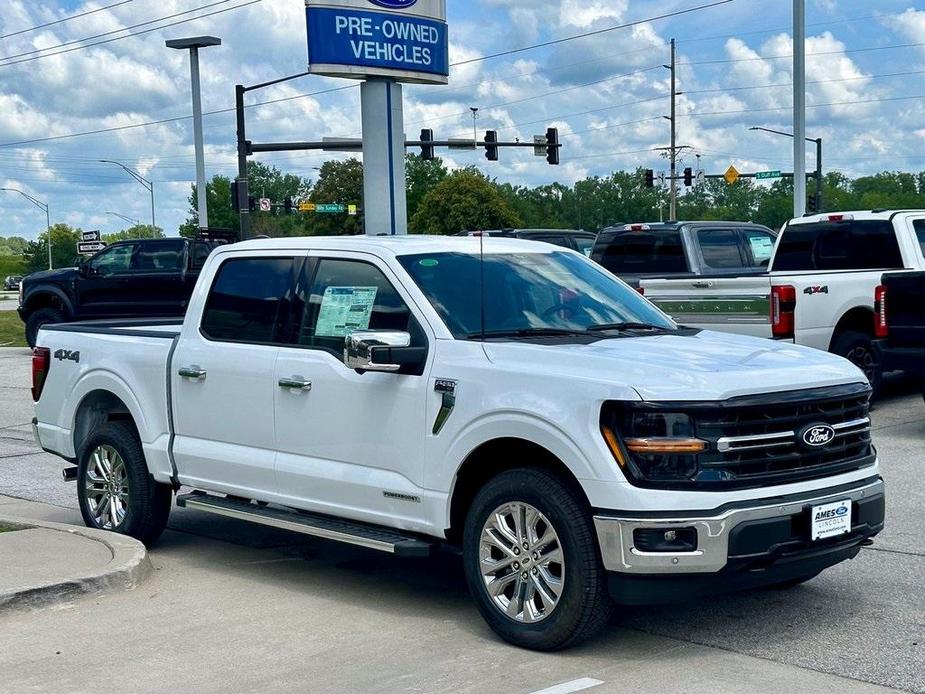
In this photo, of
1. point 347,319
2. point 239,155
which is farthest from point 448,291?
point 239,155

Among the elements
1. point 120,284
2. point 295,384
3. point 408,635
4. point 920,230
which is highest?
point 920,230

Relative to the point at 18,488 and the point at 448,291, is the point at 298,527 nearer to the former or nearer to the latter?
the point at 448,291

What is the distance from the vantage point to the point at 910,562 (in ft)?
24.2

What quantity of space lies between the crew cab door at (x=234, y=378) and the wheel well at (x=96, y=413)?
746 mm

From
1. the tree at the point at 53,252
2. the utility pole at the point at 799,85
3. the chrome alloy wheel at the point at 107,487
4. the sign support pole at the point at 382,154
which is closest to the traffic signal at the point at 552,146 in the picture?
the utility pole at the point at 799,85

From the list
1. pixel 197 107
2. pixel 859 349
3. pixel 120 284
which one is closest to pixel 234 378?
pixel 859 349

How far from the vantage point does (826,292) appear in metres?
13.9

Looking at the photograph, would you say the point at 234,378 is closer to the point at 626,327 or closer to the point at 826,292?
the point at 626,327

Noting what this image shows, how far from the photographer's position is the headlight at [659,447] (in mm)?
5496

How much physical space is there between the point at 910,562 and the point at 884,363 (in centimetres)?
562

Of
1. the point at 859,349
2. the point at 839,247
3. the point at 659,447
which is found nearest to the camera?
the point at 659,447

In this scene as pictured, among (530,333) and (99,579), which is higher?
(530,333)

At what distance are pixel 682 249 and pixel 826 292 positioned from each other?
3686mm

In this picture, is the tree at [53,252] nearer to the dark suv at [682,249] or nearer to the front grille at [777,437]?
the dark suv at [682,249]
